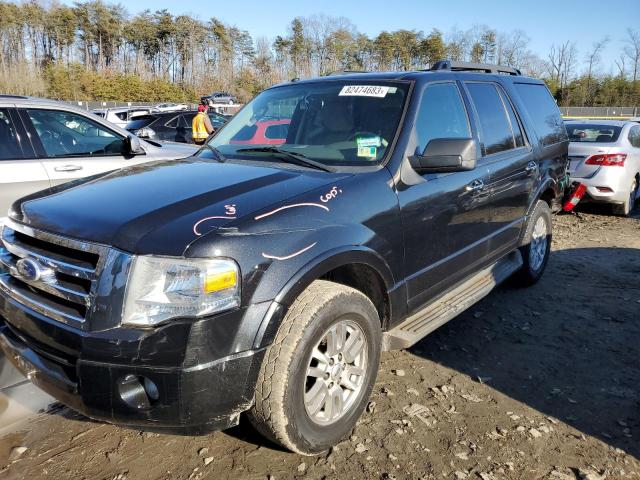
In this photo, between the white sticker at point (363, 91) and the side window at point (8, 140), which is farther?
the side window at point (8, 140)

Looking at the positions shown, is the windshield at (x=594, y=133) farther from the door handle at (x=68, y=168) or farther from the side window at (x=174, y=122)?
the side window at (x=174, y=122)

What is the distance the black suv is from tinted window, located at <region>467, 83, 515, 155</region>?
9 cm

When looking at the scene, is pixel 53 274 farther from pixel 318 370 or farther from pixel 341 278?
pixel 341 278

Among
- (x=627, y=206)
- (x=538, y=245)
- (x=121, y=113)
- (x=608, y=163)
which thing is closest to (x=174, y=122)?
(x=121, y=113)

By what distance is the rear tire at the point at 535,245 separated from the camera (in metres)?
5.04

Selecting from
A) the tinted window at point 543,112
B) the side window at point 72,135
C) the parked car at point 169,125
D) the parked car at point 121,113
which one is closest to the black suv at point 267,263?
the tinted window at point 543,112

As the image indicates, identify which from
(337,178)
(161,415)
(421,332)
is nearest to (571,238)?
(421,332)

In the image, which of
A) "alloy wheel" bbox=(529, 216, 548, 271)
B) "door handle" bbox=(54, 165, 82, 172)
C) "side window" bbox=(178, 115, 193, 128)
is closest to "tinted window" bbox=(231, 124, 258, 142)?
"door handle" bbox=(54, 165, 82, 172)

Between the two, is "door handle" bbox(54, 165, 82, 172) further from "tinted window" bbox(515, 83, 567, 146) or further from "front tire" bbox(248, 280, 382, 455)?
"tinted window" bbox(515, 83, 567, 146)

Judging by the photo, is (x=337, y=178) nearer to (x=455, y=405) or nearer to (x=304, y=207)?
(x=304, y=207)

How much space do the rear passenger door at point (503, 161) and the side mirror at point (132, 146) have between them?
11.0 feet

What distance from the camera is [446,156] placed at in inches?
124

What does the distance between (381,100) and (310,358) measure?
6.06 ft

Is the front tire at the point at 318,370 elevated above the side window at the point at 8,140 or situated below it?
below
